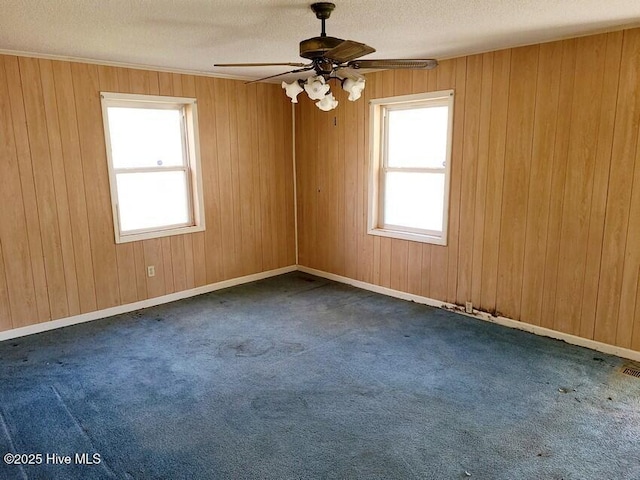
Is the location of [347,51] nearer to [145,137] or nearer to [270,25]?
[270,25]

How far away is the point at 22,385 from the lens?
3070 mm

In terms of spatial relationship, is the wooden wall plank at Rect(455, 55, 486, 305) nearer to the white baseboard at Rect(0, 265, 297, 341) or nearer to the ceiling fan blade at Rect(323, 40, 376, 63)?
the ceiling fan blade at Rect(323, 40, 376, 63)

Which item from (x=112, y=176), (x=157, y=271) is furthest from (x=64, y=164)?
(x=157, y=271)

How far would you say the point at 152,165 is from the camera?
181 inches

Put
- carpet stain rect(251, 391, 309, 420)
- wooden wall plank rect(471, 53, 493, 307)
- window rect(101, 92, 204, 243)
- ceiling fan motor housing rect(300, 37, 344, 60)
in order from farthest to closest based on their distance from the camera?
window rect(101, 92, 204, 243), wooden wall plank rect(471, 53, 493, 307), carpet stain rect(251, 391, 309, 420), ceiling fan motor housing rect(300, 37, 344, 60)

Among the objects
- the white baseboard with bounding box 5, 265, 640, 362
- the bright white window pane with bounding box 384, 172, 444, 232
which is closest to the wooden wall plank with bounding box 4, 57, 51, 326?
the white baseboard with bounding box 5, 265, 640, 362

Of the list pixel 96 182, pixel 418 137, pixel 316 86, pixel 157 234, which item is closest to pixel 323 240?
pixel 418 137

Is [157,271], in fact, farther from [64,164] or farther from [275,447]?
[275,447]

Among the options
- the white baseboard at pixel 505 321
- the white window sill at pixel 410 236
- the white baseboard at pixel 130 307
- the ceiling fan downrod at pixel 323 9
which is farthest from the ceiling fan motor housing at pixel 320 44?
the white baseboard at pixel 130 307

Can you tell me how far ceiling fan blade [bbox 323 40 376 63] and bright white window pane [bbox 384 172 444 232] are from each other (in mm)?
2292

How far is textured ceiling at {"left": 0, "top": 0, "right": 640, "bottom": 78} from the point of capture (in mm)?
2541

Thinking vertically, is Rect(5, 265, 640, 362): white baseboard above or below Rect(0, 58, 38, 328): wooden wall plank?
below

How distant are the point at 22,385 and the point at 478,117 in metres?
4.07

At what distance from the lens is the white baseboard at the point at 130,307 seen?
3898mm
